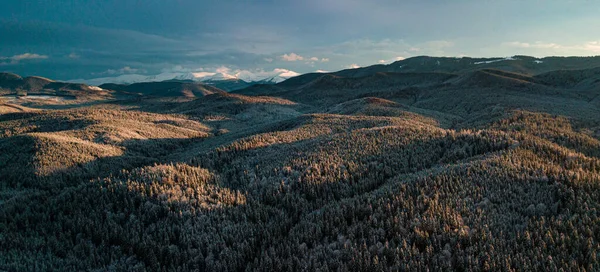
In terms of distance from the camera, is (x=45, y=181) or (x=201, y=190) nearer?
(x=201, y=190)

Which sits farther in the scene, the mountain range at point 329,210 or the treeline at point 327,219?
the mountain range at point 329,210

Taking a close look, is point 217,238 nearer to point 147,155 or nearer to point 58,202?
point 58,202

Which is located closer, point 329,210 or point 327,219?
point 327,219

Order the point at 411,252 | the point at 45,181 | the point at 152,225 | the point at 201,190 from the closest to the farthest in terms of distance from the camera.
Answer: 1. the point at 411,252
2. the point at 152,225
3. the point at 201,190
4. the point at 45,181

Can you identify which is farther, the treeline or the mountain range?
the mountain range

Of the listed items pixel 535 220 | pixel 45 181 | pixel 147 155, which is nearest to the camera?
pixel 535 220

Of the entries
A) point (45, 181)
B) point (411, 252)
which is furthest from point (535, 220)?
point (45, 181)

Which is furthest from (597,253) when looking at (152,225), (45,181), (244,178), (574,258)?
(45,181)

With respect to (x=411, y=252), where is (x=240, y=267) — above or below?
below

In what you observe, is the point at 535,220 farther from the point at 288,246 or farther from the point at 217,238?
the point at 217,238
